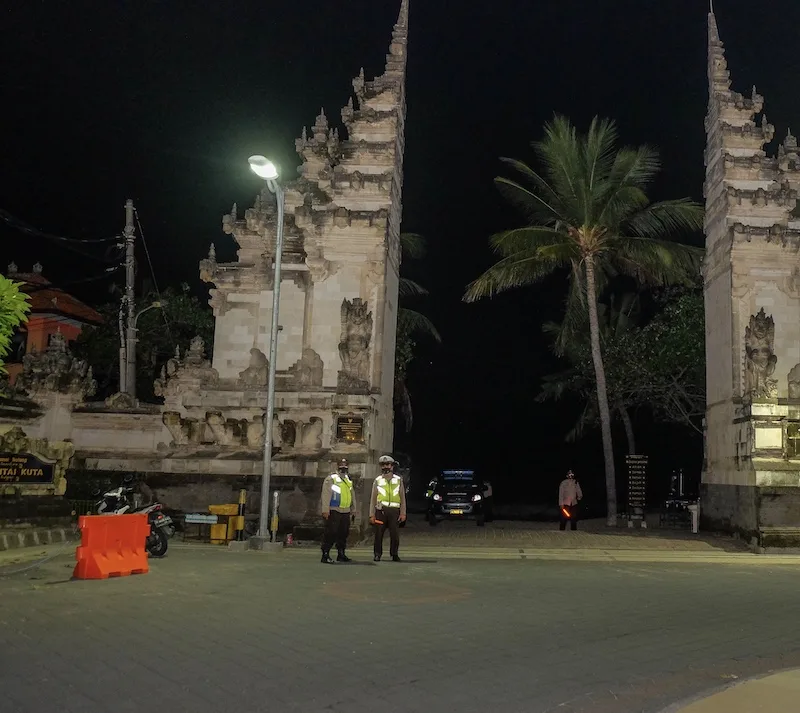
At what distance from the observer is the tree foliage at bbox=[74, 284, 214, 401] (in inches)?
1372

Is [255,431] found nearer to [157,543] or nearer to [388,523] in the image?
[157,543]

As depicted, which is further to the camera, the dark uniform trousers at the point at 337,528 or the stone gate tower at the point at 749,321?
Result: the stone gate tower at the point at 749,321

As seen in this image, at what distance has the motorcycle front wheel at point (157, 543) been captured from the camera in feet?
45.8

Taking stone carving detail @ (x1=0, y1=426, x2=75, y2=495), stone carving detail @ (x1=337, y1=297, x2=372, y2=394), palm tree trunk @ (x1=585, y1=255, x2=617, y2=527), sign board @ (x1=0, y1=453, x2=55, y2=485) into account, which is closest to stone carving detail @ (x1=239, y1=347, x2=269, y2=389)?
stone carving detail @ (x1=337, y1=297, x2=372, y2=394)

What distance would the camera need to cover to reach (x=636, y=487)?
23.0 m

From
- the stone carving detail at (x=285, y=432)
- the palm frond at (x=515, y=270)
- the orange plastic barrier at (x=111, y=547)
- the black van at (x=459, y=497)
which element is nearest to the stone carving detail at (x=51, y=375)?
the stone carving detail at (x=285, y=432)

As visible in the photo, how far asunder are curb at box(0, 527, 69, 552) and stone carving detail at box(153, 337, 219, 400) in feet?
15.3

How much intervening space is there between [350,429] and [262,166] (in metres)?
6.41

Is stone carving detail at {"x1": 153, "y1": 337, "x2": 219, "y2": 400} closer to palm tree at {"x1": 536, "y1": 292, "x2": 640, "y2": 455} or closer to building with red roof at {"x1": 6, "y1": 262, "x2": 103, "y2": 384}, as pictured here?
palm tree at {"x1": 536, "y1": 292, "x2": 640, "y2": 455}

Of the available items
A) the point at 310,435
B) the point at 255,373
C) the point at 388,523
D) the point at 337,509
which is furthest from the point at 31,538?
the point at 388,523

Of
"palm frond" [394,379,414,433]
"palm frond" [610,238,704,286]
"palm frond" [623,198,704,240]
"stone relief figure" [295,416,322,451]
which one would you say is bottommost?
"stone relief figure" [295,416,322,451]

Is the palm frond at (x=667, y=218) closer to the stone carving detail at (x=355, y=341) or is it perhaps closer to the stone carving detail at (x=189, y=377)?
the stone carving detail at (x=355, y=341)

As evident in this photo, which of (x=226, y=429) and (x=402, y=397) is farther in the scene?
(x=402, y=397)

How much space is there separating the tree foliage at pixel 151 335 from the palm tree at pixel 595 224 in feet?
53.0
